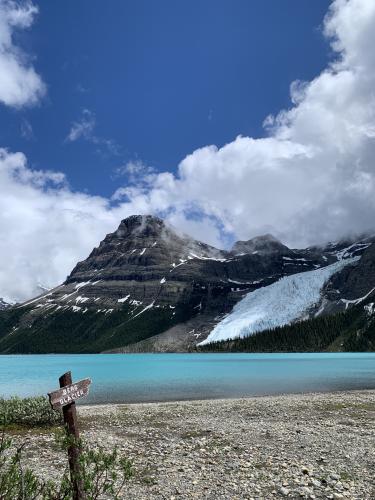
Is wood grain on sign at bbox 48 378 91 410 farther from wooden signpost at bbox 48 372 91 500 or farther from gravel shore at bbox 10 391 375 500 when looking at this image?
gravel shore at bbox 10 391 375 500

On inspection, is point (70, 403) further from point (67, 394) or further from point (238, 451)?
point (238, 451)

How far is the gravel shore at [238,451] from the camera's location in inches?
633

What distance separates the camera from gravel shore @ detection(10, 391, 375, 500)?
16.1 meters

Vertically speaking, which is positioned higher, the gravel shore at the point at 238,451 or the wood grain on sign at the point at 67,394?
the wood grain on sign at the point at 67,394

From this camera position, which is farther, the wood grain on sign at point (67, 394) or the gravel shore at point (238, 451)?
the gravel shore at point (238, 451)

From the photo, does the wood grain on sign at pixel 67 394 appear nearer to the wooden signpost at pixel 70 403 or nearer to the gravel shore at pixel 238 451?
the wooden signpost at pixel 70 403

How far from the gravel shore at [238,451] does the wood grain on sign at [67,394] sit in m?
5.93

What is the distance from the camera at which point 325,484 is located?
1622 cm

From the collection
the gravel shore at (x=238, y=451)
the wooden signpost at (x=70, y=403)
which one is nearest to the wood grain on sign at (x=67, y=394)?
the wooden signpost at (x=70, y=403)

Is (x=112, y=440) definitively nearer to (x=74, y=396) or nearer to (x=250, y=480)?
(x=250, y=480)

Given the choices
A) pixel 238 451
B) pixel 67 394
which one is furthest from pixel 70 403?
pixel 238 451

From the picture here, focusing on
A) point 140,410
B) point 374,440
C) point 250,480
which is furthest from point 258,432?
point 140,410

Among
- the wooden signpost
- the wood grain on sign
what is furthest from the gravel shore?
the wood grain on sign

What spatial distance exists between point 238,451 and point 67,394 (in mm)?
12869
